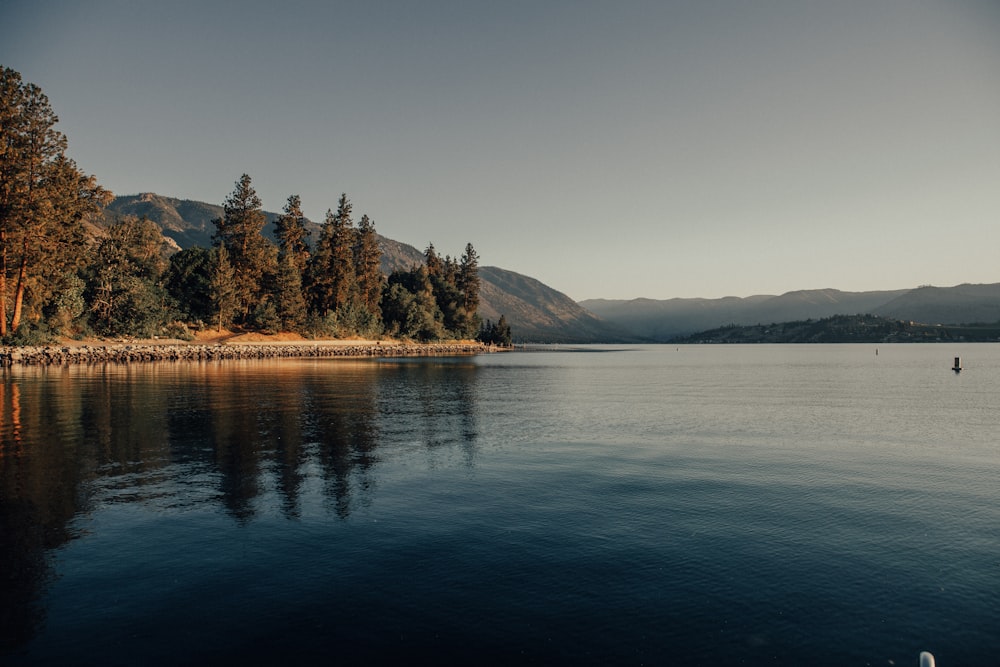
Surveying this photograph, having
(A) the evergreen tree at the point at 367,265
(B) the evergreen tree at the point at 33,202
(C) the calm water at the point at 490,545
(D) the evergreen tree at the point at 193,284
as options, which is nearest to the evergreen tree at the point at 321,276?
(A) the evergreen tree at the point at 367,265

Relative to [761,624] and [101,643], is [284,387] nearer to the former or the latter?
[101,643]

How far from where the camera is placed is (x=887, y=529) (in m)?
13.3

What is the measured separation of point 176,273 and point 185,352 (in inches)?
1096

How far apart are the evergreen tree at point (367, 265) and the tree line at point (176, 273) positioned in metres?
0.27

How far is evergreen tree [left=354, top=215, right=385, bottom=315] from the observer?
15375cm

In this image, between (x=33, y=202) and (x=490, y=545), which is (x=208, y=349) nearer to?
(x=33, y=202)

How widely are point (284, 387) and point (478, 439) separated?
27.5m

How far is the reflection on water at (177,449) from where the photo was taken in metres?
12.9

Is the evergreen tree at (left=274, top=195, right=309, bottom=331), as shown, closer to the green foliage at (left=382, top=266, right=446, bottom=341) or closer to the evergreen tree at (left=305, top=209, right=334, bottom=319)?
the evergreen tree at (left=305, top=209, right=334, bottom=319)

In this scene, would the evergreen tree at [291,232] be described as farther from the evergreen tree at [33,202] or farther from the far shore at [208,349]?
the evergreen tree at [33,202]

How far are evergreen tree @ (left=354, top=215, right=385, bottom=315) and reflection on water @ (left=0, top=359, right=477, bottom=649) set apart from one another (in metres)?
112

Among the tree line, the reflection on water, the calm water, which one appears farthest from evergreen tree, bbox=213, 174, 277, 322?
the calm water

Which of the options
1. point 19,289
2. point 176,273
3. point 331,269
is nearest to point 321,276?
point 331,269

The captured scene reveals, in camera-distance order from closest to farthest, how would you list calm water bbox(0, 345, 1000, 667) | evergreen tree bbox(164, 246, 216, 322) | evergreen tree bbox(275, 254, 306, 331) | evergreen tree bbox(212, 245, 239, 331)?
1. calm water bbox(0, 345, 1000, 667)
2. evergreen tree bbox(212, 245, 239, 331)
3. evergreen tree bbox(164, 246, 216, 322)
4. evergreen tree bbox(275, 254, 306, 331)
